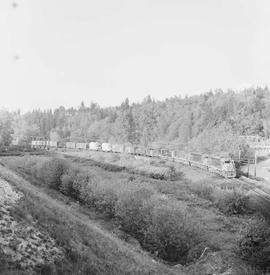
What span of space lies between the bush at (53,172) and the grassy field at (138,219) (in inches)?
60.7

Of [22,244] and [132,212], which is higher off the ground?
[22,244]

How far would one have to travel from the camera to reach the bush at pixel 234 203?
1911 inches

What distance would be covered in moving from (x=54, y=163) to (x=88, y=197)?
1369 cm

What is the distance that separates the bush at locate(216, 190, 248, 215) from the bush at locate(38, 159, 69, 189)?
88.0ft

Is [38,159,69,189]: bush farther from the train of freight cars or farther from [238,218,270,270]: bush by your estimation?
[238,218,270,270]: bush

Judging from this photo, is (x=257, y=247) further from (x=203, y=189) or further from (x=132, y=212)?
(x=203, y=189)

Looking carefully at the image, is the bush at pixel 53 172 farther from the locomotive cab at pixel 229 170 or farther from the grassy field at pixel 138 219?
the locomotive cab at pixel 229 170

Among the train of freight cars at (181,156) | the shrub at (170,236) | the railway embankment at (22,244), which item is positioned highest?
the train of freight cars at (181,156)

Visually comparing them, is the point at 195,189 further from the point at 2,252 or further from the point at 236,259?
the point at 2,252

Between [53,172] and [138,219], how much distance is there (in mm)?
24679

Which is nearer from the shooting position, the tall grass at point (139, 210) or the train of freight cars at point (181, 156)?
the tall grass at point (139, 210)

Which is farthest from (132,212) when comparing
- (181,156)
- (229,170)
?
(181,156)

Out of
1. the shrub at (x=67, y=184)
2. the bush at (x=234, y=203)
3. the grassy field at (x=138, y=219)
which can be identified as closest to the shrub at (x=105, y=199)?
the grassy field at (x=138, y=219)

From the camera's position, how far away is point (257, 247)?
27078mm
